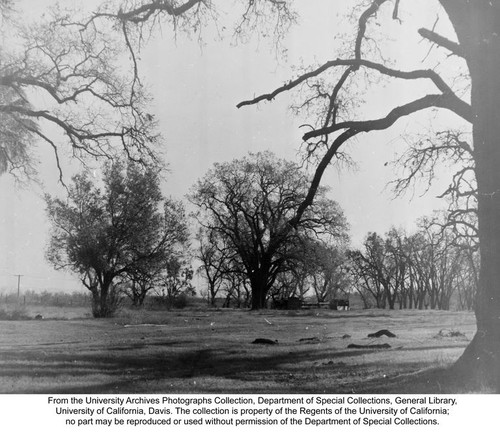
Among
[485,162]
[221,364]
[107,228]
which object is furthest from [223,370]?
[107,228]

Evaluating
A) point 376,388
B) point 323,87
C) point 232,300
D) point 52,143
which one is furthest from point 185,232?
point 232,300

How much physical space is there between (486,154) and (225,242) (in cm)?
4283

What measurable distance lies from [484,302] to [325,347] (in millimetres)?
7289

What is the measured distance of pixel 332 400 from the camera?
26.9ft

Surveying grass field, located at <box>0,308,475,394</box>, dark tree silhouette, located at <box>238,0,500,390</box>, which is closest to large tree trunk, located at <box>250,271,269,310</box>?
grass field, located at <box>0,308,475,394</box>

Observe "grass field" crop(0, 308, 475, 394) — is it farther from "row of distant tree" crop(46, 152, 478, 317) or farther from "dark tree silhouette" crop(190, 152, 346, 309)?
"dark tree silhouette" crop(190, 152, 346, 309)

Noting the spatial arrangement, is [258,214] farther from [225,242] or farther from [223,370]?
[223,370]

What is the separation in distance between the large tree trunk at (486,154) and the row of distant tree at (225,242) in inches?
391

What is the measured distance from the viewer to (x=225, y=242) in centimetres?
5156

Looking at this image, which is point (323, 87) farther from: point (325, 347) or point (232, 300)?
point (232, 300)

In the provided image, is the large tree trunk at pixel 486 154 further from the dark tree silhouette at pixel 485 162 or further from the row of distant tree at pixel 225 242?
the row of distant tree at pixel 225 242

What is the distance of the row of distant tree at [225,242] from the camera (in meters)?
32.6

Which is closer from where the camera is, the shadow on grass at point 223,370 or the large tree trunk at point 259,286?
the shadow on grass at point 223,370

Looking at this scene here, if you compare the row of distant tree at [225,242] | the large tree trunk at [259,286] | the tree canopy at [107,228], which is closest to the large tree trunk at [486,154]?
the row of distant tree at [225,242]
